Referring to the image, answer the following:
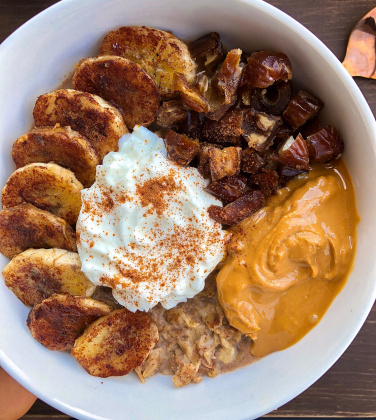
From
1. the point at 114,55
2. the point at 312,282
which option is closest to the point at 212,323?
the point at 312,282

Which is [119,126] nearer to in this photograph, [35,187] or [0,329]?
[35,187]

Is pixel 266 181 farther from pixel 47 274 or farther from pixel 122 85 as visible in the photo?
pixel 47 274

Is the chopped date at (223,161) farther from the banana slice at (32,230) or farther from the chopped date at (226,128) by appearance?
the banana slice at (32,230)

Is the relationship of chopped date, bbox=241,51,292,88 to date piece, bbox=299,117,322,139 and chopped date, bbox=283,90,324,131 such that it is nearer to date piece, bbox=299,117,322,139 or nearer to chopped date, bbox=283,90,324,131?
chopped date, bbox=283,90,324,131

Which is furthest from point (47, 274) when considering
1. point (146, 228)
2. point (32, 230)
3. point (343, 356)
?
point (343, 356)

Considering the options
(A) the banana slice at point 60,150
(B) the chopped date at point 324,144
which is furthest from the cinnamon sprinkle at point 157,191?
(B) the chopped date at point 324,144

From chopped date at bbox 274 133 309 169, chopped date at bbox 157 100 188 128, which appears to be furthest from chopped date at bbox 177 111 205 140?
chopped date at bbox 274 133 309 169
